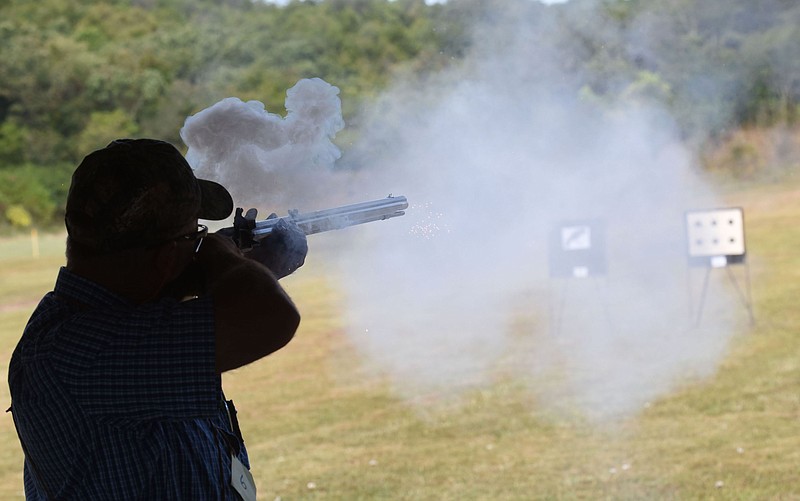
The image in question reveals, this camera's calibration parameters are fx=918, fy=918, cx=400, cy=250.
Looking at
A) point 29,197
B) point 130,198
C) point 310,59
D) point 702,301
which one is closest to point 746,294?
point 702,301

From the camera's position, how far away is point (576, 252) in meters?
7.80

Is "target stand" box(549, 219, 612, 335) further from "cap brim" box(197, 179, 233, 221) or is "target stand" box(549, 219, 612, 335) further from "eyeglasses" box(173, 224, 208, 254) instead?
"eyeglasses" box(173, 224, 208, 254)

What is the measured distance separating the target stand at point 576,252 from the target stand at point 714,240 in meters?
0.82

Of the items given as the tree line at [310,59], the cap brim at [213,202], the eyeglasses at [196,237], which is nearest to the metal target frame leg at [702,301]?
the tree line at [310,59]

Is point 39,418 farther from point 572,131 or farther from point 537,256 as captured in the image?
point 537,256

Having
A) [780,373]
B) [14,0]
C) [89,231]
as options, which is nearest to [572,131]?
[780,373]

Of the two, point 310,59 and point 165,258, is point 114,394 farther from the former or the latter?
point 310,59

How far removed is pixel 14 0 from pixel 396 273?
11338 mm

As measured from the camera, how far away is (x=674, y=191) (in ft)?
27.7

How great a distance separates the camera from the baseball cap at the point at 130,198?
1.16 meters

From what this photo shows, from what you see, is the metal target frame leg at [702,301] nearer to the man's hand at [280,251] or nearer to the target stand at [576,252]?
the target stand at [576,252]

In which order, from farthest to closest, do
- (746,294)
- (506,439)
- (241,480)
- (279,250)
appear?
(746,294), (506,439), (279,250), (241,480)

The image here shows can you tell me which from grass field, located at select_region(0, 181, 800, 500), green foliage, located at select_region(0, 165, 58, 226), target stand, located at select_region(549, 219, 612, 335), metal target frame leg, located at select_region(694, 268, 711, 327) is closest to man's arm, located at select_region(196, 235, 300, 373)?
grass field, located at select_region(0, 181, 800, 500)

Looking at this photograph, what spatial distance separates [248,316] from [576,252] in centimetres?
687
